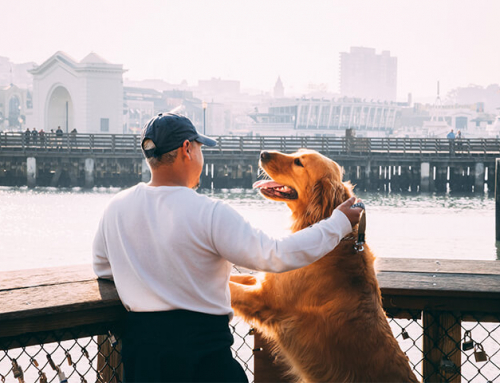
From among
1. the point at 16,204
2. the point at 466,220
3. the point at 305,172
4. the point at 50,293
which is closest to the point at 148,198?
the point at 50,293

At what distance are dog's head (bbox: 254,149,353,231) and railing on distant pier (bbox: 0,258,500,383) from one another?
335 mm

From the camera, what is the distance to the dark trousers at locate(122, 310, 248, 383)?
1.98 meters

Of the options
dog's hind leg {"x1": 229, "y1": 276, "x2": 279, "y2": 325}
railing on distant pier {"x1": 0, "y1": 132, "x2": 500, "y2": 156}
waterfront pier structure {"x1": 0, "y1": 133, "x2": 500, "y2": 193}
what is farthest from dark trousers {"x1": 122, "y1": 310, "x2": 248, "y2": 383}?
railing on distant pier {"x1": 0, "y1": 132, "x2": 500, "y2": 156}

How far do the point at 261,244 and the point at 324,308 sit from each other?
0.61 m

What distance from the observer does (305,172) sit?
2.96 metres

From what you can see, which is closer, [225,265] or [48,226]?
[225,265]

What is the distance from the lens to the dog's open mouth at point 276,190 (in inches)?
117

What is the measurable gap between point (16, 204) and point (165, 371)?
27866 millimetres

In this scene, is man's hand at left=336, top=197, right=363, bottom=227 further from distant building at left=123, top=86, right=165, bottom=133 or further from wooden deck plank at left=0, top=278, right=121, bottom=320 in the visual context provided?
distant building at left=123, top=86, right=165, bottom=133

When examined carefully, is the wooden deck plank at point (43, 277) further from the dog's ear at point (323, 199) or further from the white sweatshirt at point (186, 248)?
the dog's ear at point (323, 199)

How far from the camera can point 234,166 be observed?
36.6 metres

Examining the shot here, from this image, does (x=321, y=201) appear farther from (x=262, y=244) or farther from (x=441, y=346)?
(x=262, y=244)

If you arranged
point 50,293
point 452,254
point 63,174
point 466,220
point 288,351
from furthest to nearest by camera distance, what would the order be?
point 63,174
point 466,220
point 452,254
point 288,351
point 50,293

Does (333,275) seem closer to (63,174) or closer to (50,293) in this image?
(50,293)
